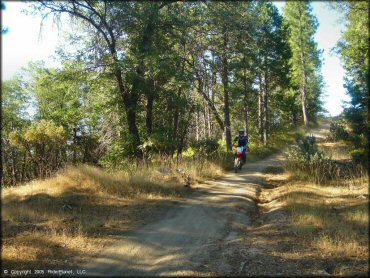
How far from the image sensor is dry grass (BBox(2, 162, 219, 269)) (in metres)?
6.30

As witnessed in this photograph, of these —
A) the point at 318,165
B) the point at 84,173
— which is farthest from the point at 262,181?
the point at 84,173

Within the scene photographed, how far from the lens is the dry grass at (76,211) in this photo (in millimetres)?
6297

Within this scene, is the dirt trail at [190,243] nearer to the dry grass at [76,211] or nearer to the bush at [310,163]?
the dry grass at [76,211]

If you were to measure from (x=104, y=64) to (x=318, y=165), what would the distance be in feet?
31.2

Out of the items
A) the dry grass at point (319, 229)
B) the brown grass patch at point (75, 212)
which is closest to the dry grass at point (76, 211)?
the brown grass patch at point (75, 212)

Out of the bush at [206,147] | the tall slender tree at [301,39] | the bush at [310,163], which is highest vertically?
the tall slender tree at [301,39]

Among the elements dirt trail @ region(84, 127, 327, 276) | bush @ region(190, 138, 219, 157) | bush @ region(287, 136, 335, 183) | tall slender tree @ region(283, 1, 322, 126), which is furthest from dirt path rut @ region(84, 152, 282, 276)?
tall slender tree @ region(283, 1, 322, 126)

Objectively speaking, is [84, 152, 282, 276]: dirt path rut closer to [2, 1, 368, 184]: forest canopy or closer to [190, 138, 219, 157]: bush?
[2, 1, 368, 184]: forest canopy

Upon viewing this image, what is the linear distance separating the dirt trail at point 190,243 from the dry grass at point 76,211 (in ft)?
1.81

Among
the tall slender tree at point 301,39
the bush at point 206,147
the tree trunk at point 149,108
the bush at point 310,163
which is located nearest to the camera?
the bush at point 310,163

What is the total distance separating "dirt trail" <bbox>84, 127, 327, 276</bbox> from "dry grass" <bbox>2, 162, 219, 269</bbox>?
0.55 metres

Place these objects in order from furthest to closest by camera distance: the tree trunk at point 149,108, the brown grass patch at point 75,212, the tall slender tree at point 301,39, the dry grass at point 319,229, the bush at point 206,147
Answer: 1. the tall slender tree at point 301,39
2. the bush at point 206,147
3. the tree trunk at point 149,108
4. the brown grass patch at point 75,212
5. the dry grass at point 319,229

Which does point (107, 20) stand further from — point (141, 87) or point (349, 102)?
point (349, 102)

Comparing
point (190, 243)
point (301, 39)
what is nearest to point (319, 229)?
point (190, 243)
